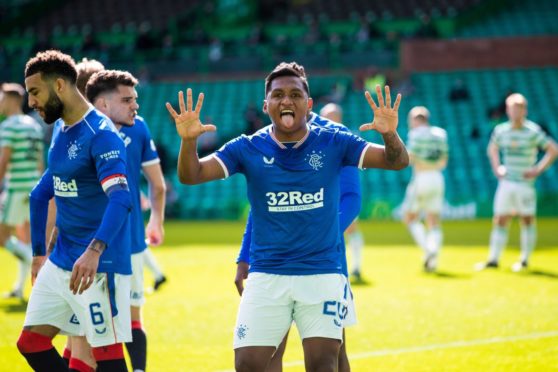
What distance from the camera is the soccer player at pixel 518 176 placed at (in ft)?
46.5

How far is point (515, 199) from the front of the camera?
14438mm

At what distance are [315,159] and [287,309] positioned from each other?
0.89m

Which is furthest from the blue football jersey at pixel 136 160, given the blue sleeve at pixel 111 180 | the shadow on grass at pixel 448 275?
the shadow on grass at pixel 448 275

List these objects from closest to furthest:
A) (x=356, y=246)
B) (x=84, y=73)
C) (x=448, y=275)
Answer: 1. (x=84, y=73)
2. (x=356, y=246)
3. (x=448, y=275)

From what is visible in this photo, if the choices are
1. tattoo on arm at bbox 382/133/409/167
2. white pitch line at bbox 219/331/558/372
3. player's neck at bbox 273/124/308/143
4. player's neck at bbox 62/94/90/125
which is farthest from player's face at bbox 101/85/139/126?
white pitch line at bbox 219/331/558/372

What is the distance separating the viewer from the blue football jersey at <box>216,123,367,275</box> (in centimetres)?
533

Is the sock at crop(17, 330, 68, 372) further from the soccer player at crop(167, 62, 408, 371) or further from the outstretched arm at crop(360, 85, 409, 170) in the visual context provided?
the outstretched arm at crop(360, 85, 409, 170)

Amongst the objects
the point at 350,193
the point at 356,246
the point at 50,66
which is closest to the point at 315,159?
the point at 350,193

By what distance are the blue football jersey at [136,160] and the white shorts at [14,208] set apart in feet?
17.2

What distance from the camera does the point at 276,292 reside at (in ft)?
17.3

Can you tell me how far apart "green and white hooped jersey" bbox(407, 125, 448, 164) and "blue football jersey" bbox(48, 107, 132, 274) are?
30.4 feet

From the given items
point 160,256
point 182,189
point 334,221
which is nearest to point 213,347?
point 334,221

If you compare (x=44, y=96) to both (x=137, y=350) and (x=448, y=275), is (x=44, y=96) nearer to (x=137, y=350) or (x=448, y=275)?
(x=137, y=350)

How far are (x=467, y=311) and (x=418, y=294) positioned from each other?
149 cm
